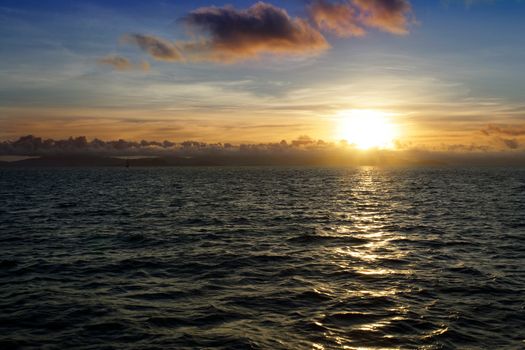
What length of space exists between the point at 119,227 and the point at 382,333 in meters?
31.4

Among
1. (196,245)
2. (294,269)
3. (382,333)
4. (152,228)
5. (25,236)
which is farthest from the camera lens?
(152,228)

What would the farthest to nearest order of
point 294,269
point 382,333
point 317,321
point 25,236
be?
point 25,236 < point 294,269 < point 317,321 < point 382,333

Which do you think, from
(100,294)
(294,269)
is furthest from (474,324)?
(100,294)

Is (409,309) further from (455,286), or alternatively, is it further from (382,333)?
(455,286)

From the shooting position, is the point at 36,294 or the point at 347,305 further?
the point at 36,294

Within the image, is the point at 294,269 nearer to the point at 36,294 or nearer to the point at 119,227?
the point at 36,294

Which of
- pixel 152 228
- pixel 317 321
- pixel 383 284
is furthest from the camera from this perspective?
pixel 152 228

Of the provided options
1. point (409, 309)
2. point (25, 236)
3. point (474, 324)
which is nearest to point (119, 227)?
point (25, 236)

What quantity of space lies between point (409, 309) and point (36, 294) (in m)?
17.1

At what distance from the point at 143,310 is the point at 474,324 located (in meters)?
13.3

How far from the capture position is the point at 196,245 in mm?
32906

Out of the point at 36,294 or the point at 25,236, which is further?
the point at 25,236

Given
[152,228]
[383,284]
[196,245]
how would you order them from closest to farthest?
[383,284]
[196,245]
[152,228]

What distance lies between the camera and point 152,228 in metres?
41.7
